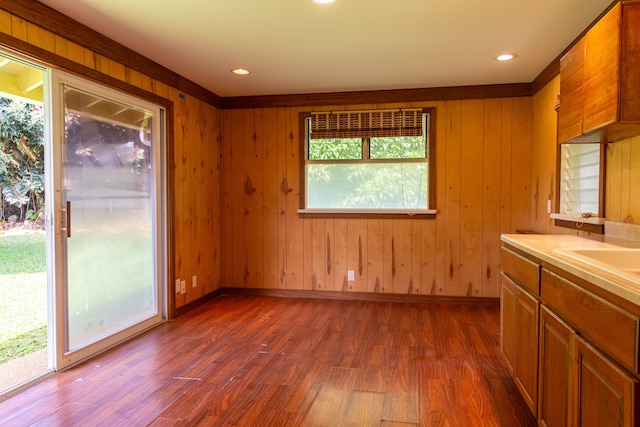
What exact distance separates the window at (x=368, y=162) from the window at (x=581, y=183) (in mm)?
1350

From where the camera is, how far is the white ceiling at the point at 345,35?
246cm

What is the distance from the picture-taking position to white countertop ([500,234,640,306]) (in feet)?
3.69

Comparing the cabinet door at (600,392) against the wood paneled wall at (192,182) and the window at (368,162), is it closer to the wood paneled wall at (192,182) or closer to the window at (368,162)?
the window at (368,162)

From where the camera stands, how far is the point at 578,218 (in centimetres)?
281

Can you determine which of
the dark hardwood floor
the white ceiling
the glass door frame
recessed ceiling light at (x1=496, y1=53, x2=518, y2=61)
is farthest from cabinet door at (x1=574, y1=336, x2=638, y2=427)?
the glass door frame

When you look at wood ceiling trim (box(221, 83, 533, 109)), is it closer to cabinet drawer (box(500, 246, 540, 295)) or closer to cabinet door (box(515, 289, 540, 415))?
cabinet drawer (box(500, 246, 540, 295))

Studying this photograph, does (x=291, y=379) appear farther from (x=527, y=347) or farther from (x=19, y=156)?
(x=19, y=156)

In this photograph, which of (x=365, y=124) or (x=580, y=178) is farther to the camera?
(x=365, y=124)

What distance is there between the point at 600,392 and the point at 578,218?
1.88m

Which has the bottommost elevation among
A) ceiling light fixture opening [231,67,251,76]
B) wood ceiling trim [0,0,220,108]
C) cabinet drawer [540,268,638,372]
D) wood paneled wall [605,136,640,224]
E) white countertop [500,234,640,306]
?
cabinet drawer [540,268,638,372]

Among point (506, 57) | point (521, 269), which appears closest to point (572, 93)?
point (521, 269)

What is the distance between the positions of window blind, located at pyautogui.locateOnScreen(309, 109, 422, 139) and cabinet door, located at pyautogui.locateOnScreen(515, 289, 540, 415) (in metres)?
2.62

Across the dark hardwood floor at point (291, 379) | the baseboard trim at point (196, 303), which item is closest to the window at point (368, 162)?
the dark hardwood floor at point (291, 379)

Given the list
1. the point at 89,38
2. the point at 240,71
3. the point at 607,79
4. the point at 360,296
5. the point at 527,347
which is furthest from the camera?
the point at 360,296
